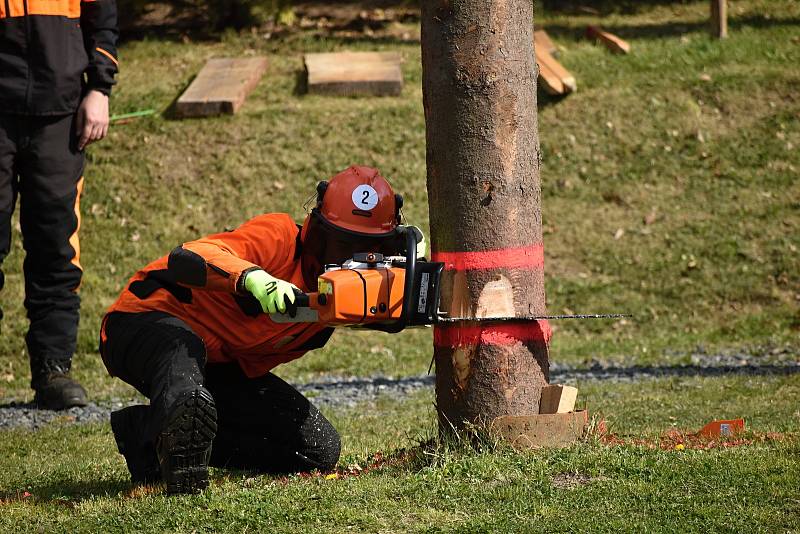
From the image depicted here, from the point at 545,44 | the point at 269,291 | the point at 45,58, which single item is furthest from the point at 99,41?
the point at 545,44

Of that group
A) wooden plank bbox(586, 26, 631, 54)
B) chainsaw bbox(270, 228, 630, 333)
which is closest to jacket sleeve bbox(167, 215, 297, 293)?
chainsaw bbox(270, 228, 630, 333)

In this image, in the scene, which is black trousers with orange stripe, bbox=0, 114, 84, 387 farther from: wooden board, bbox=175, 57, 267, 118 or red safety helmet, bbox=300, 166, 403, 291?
wooden board, bbox=175, 57, 267, 118

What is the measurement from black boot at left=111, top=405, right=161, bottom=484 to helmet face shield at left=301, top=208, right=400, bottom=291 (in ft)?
3.03

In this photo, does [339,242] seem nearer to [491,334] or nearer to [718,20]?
[491,334]

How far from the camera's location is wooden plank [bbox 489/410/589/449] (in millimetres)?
4375

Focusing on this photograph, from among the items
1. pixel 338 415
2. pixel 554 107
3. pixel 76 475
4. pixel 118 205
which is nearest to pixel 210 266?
pixel 76 475

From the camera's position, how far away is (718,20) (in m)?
Answer: 13.0

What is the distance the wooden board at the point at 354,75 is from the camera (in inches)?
459

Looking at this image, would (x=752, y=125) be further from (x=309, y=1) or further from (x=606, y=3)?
(x=309, y=1)

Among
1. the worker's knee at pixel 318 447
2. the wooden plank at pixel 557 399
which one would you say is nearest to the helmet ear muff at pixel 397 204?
the wooden plank at pixel 557 399

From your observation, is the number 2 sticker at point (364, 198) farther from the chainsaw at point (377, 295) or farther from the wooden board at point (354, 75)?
the wooden board at point (354, 75)

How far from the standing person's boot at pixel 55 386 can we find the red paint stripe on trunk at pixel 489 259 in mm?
3432

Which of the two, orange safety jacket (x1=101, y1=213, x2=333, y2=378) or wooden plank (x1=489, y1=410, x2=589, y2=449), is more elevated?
orange safety jacket (x1=101, y1=213, x2=333, y2=378)

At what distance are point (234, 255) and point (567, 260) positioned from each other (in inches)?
232
